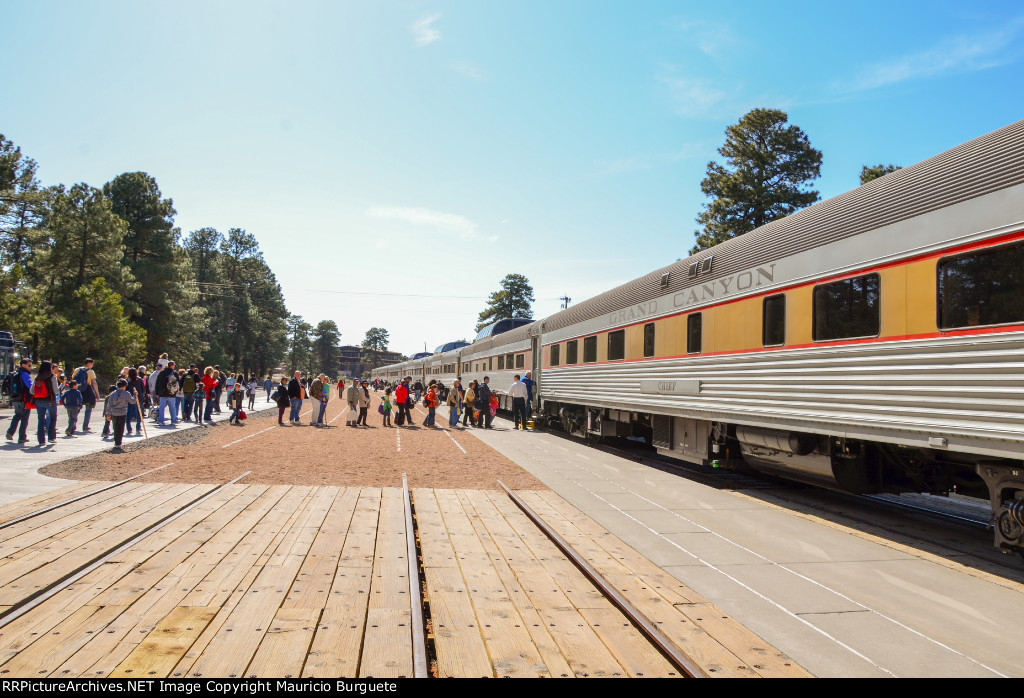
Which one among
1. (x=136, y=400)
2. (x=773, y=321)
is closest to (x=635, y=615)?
(x=773, y=321)

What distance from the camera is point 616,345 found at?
48.8 ft

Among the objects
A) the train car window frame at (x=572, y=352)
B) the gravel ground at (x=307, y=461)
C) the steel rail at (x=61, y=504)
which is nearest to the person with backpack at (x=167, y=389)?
the gravel ground at (x=307, y=461)

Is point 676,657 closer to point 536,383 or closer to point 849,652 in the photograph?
point 849,652

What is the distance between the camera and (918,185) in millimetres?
6785

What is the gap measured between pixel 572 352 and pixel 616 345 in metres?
3.84

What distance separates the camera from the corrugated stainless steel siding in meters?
5.57

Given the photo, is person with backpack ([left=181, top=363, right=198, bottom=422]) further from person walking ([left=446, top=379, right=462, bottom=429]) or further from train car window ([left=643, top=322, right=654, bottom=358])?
train car window ([left=643, top=322, right=654, bottom=358])

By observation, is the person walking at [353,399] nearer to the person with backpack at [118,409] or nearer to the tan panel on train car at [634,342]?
the person with backpack at [118,409]

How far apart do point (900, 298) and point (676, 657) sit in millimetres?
4684

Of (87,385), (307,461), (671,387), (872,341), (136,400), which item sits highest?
(872,341)

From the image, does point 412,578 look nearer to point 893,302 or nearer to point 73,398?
point 893,302

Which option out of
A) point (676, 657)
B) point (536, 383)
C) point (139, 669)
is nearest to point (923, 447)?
point (676, 657)

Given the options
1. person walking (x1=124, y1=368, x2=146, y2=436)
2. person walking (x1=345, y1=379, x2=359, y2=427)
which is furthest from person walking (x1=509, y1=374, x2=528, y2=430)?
person walking (x1=124, y1=368, x2=146, y2=436)

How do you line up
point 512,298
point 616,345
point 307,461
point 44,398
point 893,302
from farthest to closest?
point 512,298
point 616,345
point 44,398
point 307,461
point 893,302
